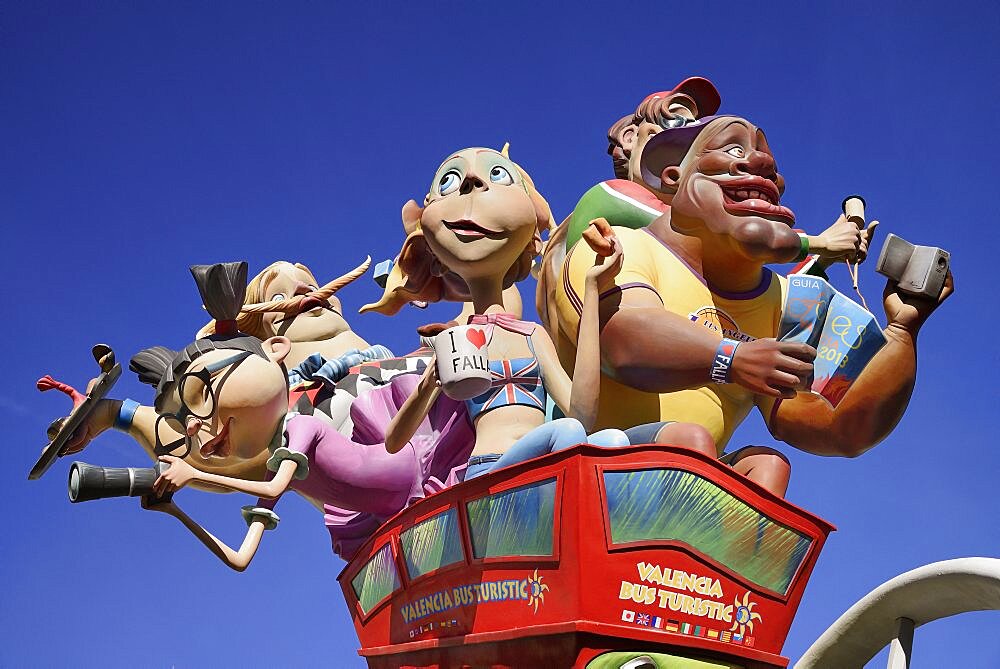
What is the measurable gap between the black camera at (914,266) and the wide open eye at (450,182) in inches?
68.6

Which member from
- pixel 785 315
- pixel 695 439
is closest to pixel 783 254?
pixel 785 315

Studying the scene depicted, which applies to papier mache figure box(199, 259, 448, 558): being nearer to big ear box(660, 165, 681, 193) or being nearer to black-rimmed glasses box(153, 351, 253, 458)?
black-rimmed glasses box(153, 351, 253, 458)

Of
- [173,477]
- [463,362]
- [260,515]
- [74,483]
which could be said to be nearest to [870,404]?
[463,362]

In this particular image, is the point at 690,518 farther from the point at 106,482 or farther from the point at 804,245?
the point at 106,482

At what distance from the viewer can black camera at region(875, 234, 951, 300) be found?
4.02 m

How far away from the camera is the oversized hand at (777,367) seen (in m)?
3.81

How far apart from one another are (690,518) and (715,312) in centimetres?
98

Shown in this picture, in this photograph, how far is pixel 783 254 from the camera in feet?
13.9

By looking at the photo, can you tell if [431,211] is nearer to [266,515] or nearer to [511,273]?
[511,273]

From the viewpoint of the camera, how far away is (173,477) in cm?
430

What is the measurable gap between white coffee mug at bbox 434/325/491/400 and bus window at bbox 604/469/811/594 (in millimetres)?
484

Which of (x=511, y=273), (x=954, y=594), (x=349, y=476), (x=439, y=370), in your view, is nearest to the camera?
(x=439, y=370)

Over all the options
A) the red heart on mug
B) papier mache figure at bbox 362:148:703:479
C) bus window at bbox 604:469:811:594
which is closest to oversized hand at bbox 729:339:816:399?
papier mache figure at bbox 362:148:703:479

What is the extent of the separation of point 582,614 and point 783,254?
1.44 m
